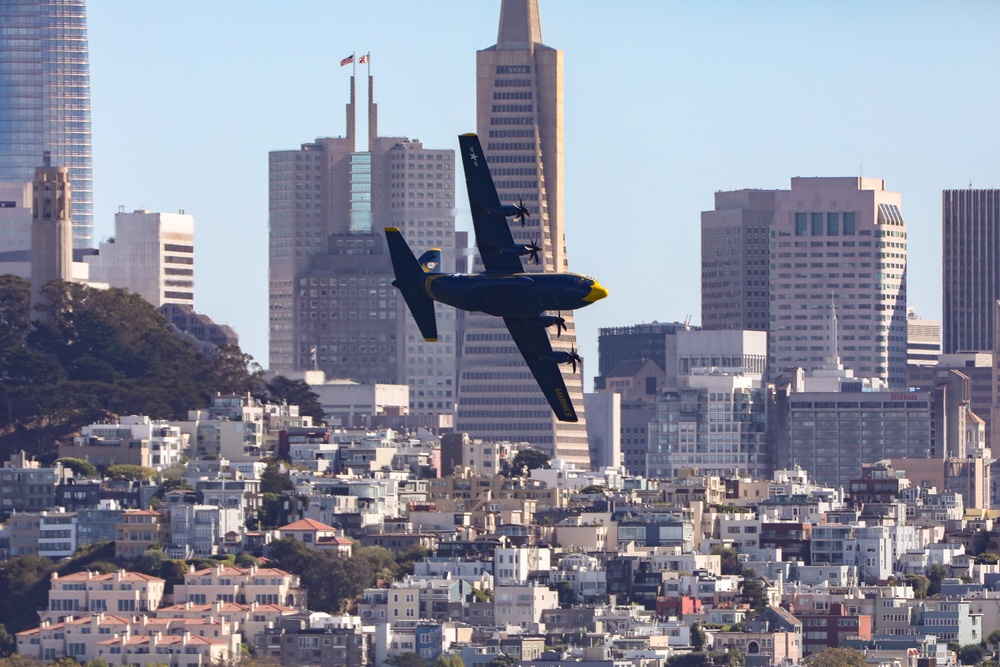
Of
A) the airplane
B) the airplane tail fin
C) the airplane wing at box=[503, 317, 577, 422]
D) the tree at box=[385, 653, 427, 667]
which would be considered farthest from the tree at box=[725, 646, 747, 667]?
the airplane

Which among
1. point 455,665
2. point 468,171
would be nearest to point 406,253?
point 468,171

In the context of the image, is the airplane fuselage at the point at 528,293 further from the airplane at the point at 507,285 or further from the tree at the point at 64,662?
the tree at the point at 64,662

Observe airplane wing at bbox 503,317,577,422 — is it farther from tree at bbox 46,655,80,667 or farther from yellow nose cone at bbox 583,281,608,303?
tree at bbox 46,655,80,667

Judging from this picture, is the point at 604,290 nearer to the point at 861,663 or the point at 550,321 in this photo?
the point at 550,321

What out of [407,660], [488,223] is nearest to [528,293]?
[488,223]

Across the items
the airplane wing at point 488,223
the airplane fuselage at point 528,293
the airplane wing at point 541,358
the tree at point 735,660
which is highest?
the airplane wing at point 488,223

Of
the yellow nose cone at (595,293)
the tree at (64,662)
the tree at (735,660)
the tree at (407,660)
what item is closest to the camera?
the yellow nose cone at (595,293)

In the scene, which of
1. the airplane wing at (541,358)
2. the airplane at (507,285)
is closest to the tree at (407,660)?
the airplane wing at (541,358)
